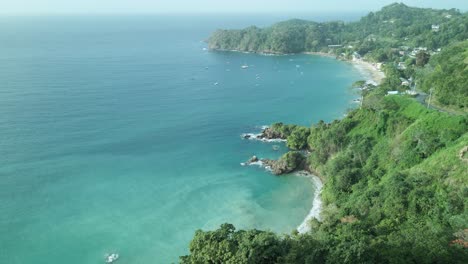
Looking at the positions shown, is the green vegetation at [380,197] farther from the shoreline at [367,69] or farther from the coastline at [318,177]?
the shoreline at [367,69]

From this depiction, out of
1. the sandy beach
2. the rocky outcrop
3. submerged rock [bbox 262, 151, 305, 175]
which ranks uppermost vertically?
the sandy beach

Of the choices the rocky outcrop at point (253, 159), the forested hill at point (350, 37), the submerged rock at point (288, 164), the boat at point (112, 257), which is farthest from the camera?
the forested hill at point (350, 37)

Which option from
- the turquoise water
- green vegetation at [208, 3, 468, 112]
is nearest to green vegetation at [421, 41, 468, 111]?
green vegetation at [208, 3, 468, 112]

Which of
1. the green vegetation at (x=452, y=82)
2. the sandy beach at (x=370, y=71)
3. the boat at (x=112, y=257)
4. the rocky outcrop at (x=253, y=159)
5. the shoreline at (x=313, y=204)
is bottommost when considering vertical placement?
the boat at (x=112, y=257)

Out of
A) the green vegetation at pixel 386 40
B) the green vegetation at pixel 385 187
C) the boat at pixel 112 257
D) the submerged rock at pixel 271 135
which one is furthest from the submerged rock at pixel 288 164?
the green vegetation at pixel 386 40

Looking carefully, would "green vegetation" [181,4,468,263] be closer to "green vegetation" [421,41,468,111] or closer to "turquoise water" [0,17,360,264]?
"green vegetation" [421,41,468,111]

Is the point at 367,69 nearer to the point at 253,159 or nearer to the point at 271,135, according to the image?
the point at 271,135
